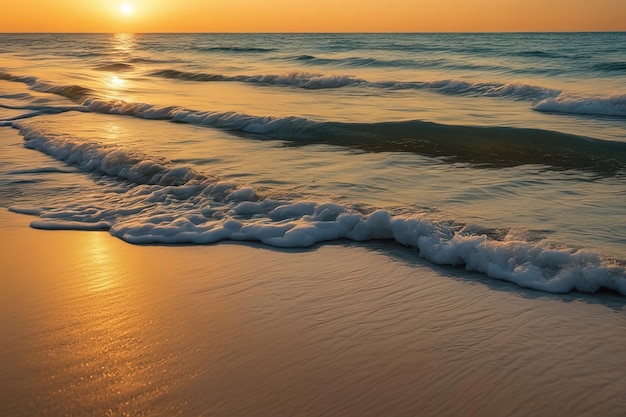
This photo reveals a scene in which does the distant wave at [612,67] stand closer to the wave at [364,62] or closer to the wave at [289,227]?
the wave at [364,62]

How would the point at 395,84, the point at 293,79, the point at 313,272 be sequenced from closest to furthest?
1. the point at 313,272
2. the point at 395,84
3. the point at 293,79

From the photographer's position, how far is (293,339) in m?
3.61

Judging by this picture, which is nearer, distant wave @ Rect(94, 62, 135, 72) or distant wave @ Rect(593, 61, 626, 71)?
distant wave @ Rect(593, 61, 626, 71)

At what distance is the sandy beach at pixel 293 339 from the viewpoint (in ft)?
9.79

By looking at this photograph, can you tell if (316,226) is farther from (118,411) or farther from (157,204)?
(118,411)

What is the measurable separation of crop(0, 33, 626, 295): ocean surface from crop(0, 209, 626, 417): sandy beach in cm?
47

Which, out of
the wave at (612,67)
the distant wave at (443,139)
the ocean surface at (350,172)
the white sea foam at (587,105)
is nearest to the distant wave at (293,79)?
the ocean surface at (350,172)

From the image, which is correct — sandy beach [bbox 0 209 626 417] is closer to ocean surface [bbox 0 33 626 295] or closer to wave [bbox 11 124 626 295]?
wave [bbox 11 124 626 295]

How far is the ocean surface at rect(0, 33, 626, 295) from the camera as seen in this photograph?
528 centimetres

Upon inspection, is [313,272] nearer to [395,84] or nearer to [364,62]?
[395,84]

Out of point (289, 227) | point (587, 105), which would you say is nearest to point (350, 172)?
point (289, 227)

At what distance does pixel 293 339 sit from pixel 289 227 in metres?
2.10

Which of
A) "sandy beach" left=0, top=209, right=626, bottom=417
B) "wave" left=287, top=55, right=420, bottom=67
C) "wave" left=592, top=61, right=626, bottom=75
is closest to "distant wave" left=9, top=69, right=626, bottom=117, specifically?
"wave" left=287, top=55, right=420, bottom=67

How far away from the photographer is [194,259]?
16.4 ft
